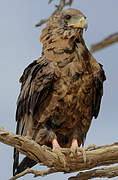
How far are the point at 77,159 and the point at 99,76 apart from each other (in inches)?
54.5

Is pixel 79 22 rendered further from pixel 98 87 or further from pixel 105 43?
pixel 105 43

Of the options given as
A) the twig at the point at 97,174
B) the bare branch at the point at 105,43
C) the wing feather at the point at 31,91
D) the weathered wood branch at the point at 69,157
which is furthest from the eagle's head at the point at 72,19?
the bare branch at the point at 105,43

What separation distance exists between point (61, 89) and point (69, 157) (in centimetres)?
102

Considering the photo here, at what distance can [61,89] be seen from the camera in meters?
4.64

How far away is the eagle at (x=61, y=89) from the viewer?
15.3 ft

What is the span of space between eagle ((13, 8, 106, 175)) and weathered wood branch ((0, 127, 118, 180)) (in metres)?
0.64

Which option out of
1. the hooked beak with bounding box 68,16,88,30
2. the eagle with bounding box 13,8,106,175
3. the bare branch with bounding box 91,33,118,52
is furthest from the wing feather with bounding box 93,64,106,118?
the bare branch with bounding box 91,33,118,52

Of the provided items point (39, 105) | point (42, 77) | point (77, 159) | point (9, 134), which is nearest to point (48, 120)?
point (39, 105)

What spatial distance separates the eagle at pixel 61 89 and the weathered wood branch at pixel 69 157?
25.2 inches

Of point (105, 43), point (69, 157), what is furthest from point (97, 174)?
point (105, 43)

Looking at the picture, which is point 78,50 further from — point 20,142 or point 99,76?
point 20,142

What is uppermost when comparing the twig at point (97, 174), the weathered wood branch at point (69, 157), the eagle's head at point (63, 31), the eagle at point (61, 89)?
the eagle's head at point (63, 31)

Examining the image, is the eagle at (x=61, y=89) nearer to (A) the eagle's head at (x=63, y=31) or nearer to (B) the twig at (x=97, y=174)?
(A) the eagle's head at (x=63, y=31)

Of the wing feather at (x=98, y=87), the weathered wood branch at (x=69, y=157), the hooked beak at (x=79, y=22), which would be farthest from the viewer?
the wing feather at (x=98, y=87)
